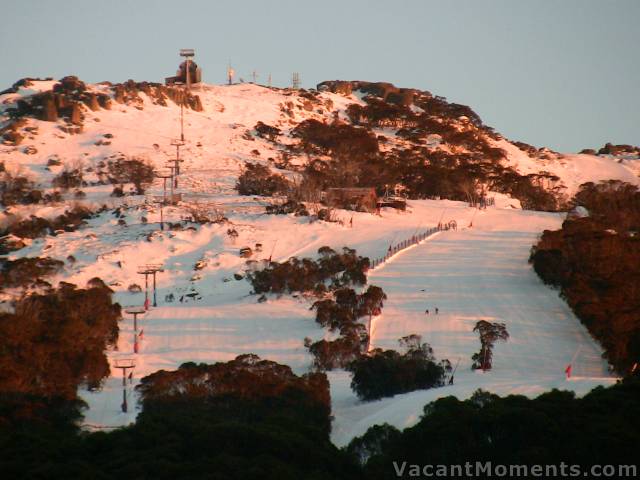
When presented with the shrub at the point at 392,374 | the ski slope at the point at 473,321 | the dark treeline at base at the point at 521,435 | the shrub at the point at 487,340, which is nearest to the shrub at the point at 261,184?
the ski slope at the point at 473,321

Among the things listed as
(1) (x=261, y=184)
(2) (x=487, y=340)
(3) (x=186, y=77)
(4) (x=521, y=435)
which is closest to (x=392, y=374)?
(2) (x=487, y=340)

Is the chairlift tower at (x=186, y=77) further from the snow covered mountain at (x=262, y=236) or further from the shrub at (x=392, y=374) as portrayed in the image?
the shrub at (x=392, y=374)

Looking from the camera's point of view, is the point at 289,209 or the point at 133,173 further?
the point at 133,173

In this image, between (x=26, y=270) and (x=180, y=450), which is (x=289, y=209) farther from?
(x=180, y=450)

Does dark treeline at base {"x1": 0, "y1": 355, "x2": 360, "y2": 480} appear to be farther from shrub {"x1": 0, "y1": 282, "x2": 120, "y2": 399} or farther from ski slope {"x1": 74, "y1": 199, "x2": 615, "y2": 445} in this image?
ski slope {"x1": 74, "y1": 199, "x2": 615, "y2": 445}

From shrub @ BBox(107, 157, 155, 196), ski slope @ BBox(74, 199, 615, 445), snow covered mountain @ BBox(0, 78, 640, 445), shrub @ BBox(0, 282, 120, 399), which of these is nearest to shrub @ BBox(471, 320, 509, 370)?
ski slope @ BBox(74, 199, 615, 445)

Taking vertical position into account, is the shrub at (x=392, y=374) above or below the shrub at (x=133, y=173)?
below
